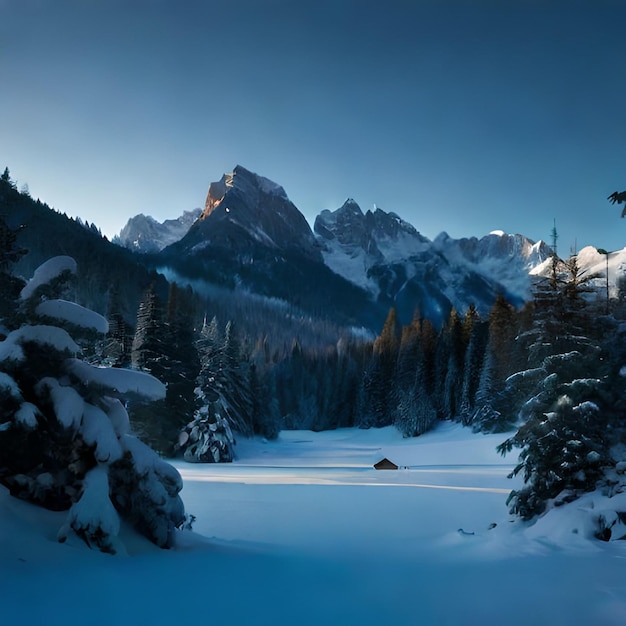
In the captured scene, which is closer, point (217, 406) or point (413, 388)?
point (217, 406)

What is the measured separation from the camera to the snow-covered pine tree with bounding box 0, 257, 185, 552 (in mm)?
6281

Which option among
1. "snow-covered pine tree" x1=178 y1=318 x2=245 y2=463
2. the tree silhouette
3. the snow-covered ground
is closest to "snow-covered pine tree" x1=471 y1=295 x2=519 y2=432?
"snow-covered pine tree" x1=178 y1=318 x2=245 y2=463

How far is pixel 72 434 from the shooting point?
670 cm

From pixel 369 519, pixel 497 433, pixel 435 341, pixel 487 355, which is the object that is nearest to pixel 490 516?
pixel 369 519

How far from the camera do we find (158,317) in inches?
1252

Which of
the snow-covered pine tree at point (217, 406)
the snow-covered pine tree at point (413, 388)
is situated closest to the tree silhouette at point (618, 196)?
the snow-covered pine tree at point (217, 406)

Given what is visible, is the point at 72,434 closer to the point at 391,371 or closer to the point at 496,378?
the point at 496,378

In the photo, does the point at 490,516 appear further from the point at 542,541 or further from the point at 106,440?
the point at 106,440

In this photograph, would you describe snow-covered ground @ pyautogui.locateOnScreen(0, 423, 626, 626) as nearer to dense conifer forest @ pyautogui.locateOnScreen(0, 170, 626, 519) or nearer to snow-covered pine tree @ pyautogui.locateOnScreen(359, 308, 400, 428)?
dense conifer forest @ pyautogui.locateOnScreen(0, 170, 626, 519)

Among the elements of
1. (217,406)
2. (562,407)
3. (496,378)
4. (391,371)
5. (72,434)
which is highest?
(391,371)

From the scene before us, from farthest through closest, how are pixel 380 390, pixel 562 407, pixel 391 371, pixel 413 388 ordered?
pixel 391 371, pixel 380 390, pixel 413 388, pixel 562 407

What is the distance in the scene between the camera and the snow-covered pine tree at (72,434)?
6281 mm

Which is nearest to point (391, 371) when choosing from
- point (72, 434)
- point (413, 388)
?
point (413, 388)

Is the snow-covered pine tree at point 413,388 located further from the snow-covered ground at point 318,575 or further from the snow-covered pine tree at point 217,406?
the snow-covered ground at point 318,575
